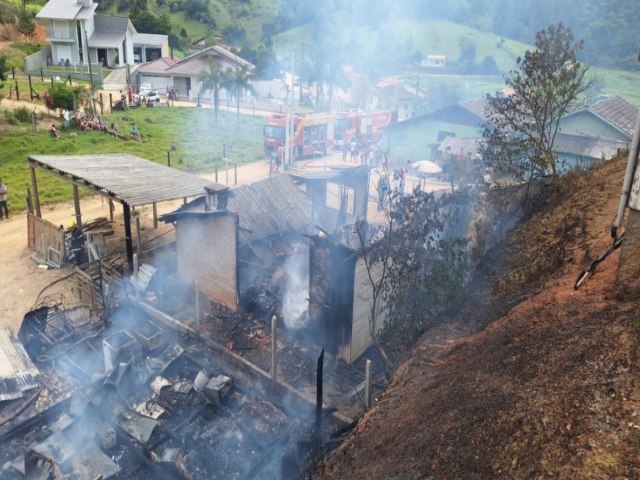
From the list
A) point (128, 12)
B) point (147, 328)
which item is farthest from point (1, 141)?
point (128, 12)

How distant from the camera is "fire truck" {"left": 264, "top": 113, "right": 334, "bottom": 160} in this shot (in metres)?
28.1

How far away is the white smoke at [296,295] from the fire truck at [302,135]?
16.1 m

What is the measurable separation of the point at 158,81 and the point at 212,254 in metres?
38.5

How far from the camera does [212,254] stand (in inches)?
451

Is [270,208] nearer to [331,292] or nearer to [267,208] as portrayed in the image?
[267,208]

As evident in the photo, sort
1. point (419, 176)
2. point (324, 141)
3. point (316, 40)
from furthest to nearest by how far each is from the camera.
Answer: point (316, 40)
point (324, 141)
point (419, 176)

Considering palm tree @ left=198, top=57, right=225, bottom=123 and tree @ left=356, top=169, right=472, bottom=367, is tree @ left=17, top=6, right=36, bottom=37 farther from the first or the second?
tree @ left=356, top=169, right=472, bottom=367

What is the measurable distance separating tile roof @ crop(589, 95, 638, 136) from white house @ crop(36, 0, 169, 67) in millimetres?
40863

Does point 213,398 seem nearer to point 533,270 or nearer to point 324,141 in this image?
point 533,270

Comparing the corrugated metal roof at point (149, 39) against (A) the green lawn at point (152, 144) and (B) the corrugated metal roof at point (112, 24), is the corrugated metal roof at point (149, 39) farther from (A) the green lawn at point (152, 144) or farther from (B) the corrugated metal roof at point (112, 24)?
(A) the green lawn at point (152, 144)

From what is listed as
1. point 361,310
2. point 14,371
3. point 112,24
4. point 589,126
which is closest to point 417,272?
point 361,310

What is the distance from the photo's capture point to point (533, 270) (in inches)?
289

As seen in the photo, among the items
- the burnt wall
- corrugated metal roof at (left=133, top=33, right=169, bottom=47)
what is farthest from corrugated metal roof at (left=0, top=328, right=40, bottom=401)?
corrugated metal roof at (left=133, top=33, right=169, bottom=47)

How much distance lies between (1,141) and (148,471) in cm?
2138
